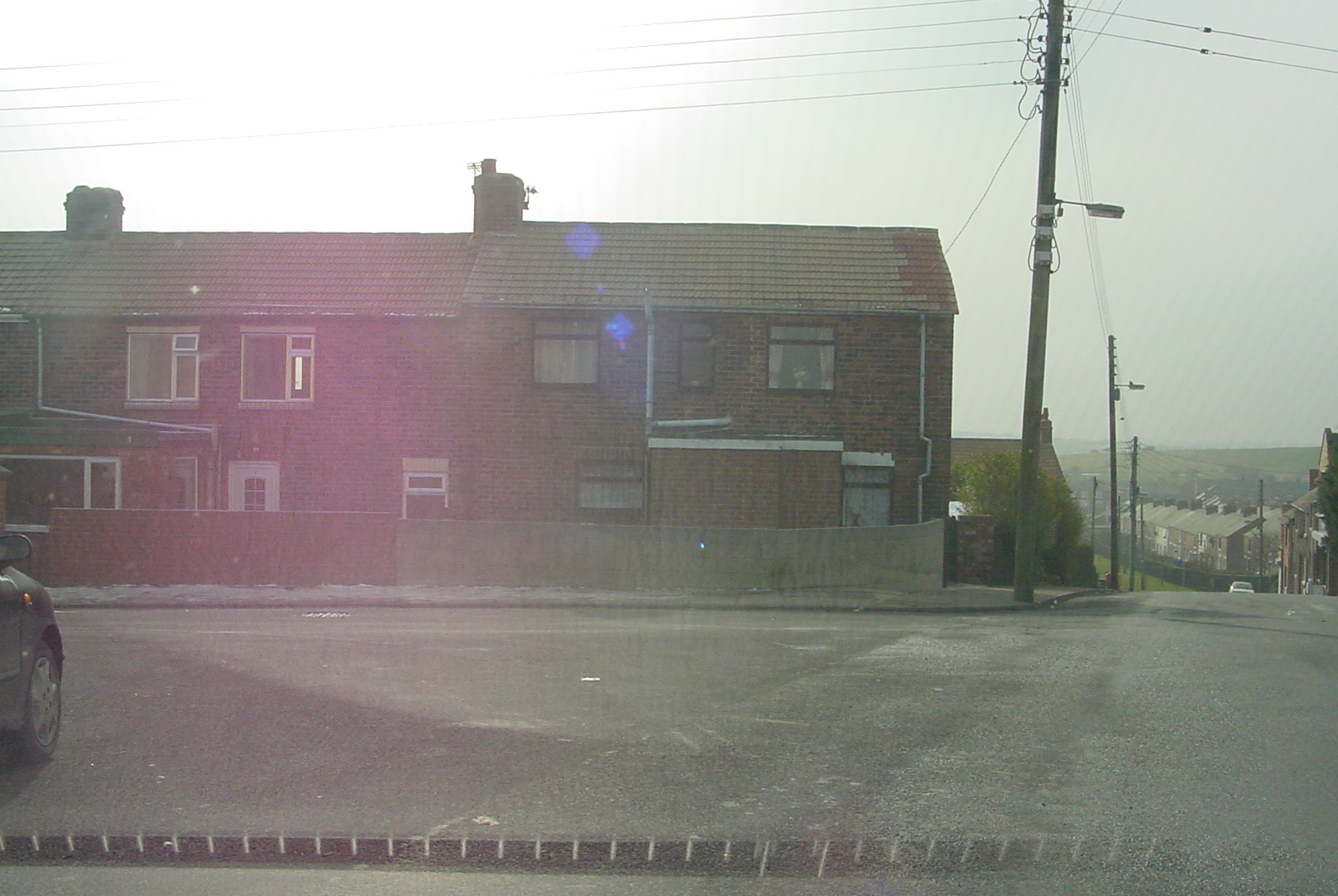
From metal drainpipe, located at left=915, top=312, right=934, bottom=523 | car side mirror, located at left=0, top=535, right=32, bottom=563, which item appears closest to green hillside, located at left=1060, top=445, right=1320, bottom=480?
metal drainpipe, located at left=915, top=312, right=934, bottom=523

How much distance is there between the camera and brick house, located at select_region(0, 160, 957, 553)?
2584 centimetres

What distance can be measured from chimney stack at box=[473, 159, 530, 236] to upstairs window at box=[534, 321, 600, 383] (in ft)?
12.4

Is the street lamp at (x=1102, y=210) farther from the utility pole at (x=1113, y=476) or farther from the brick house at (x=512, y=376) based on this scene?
the utility pole at (x=1113, y=476)

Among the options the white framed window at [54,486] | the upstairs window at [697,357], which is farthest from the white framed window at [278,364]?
the upstairs window at [697,357]

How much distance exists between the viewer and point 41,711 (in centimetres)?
749

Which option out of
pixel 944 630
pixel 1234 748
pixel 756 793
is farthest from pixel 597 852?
pixel 944 630

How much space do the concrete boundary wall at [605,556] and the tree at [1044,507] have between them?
1124 cm

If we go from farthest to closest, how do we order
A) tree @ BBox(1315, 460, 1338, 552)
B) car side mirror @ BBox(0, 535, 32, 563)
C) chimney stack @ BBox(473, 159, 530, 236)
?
tree @ BBox(1315, 460, 1338, 552) < chimney stack @ BBox(473, 159, 530, 236) < car side mirror @ BBox(0, 535, 32, 563)

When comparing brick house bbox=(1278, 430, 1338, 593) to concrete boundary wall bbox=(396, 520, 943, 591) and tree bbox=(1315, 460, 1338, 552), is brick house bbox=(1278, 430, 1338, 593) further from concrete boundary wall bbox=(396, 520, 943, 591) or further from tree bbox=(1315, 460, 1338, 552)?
concrete boundary wall bbox=(396, 520, 943, 591)

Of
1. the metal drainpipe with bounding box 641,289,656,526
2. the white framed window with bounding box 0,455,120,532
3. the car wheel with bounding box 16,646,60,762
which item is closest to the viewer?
the car wheel with bounding box 16,646,60,762

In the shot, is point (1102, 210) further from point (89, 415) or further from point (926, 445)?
point (89, 415)

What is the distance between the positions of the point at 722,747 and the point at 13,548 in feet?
14.4

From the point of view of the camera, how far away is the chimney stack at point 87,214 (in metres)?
29.8

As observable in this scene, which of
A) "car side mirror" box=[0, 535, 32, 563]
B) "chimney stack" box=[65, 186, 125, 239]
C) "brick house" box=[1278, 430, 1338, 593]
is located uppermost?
"chimney stack" box=[65, 186, 125, 239]
